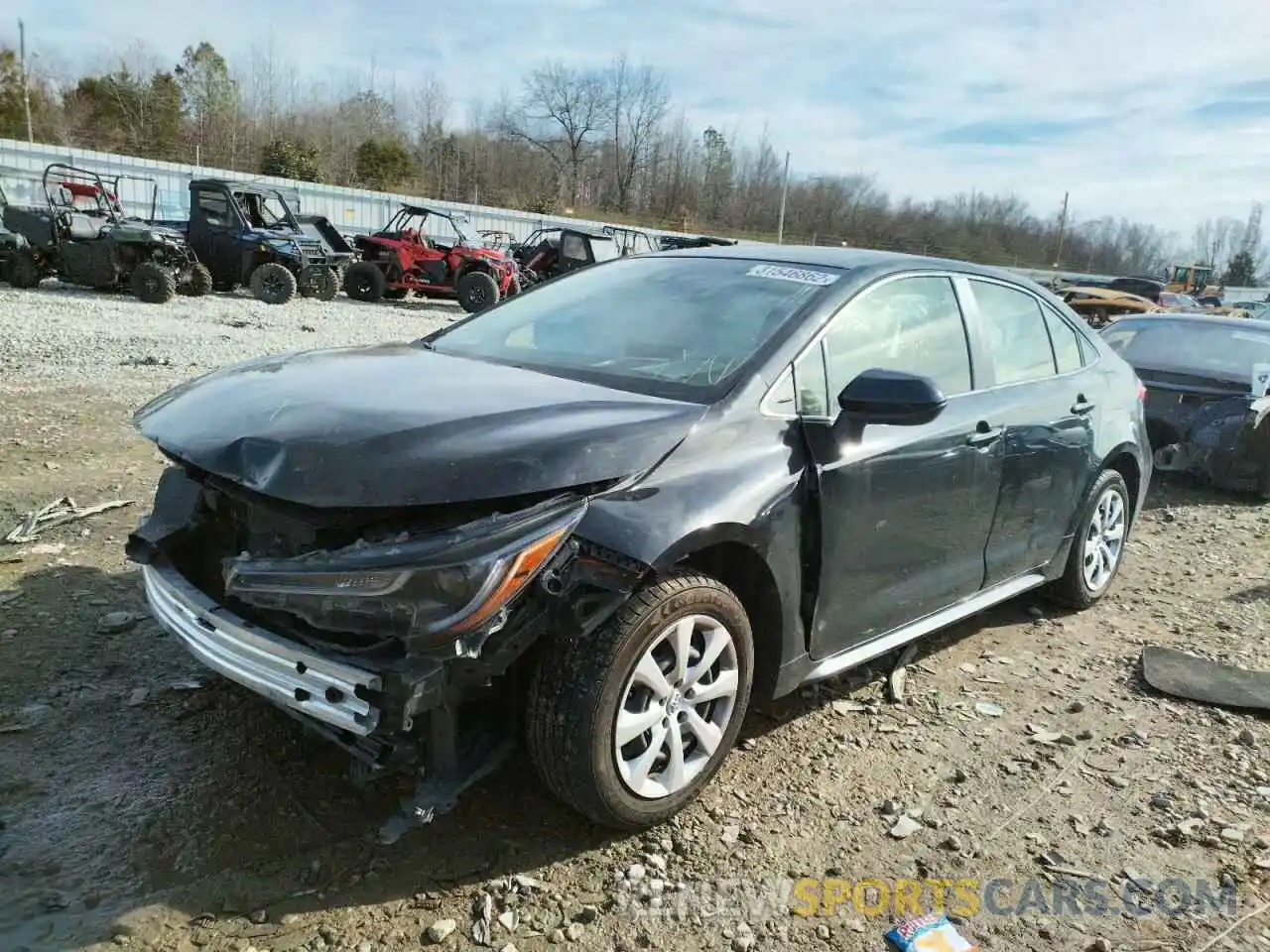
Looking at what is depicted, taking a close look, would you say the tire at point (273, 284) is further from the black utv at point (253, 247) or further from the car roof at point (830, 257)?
the car roof at point (830, 257)

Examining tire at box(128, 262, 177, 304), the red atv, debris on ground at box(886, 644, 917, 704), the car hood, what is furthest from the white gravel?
debris on ground at box(886, 644, 917, 704)

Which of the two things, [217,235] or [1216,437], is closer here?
[1216,437]

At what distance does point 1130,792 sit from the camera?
309 cm

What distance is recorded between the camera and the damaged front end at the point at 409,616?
2.14 m

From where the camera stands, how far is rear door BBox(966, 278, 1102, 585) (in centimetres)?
374

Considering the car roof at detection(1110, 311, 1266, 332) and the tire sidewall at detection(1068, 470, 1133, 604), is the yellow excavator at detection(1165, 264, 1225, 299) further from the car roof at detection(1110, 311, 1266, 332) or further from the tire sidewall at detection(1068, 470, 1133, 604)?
the tire sidewall at detection(1068, 470, 1133, 604)

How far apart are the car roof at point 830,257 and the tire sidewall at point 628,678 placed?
1409mm

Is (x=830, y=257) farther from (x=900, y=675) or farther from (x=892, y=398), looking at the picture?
(x=900, y=675)

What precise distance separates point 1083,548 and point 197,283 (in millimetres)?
15147

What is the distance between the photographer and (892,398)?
276 cm

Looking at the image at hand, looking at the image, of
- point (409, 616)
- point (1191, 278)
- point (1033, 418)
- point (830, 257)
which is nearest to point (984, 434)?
point (1033, 418)

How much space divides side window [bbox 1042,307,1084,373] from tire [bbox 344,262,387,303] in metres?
16.1

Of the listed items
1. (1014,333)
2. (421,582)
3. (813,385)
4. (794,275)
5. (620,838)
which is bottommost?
(620,838)

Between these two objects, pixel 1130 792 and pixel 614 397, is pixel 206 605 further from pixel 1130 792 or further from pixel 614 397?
pixel 1130 792
